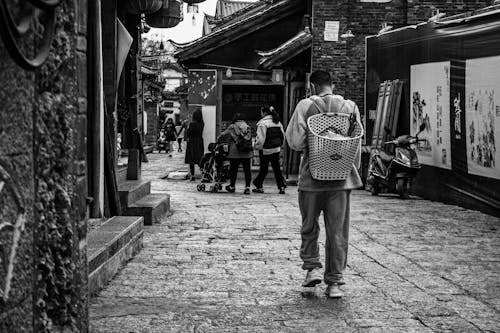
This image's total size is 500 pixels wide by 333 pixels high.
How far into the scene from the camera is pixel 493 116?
41.1 ft

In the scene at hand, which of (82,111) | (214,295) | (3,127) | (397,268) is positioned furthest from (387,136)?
(3,127)

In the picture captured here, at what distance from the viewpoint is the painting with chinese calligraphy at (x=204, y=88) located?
73.5 ft

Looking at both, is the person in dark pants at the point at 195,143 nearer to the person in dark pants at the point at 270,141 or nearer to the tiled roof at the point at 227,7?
the person in dark pants at the point at 270,141

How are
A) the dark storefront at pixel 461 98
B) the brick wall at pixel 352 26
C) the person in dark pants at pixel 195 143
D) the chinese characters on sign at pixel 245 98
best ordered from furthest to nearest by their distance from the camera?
the chinese characters on sign at pixel 245 98 → the person in dark pants at pixel 195 143 → the brick wall at pixel 352 26 → the dark storefront at pixel 461 98

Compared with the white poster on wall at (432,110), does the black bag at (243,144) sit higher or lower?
lower

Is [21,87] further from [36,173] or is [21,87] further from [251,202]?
[251,202]

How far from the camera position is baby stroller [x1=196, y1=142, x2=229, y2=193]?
17578 millimetres

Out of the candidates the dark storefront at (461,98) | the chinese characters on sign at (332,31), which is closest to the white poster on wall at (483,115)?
the dark storefront at (461,98)

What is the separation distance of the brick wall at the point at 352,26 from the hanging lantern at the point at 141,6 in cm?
961

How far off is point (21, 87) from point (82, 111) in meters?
1.04

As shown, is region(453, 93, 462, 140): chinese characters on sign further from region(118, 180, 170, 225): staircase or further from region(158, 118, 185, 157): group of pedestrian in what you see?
region(158, 118, 185, 157): group of pedestrian

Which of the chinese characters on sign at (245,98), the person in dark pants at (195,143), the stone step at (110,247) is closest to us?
the stone step at (110,247)

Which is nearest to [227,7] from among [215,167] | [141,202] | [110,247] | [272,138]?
[215,167]

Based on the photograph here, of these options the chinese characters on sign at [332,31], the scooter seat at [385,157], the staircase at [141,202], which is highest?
the chinese characters on sign at [332,31]
